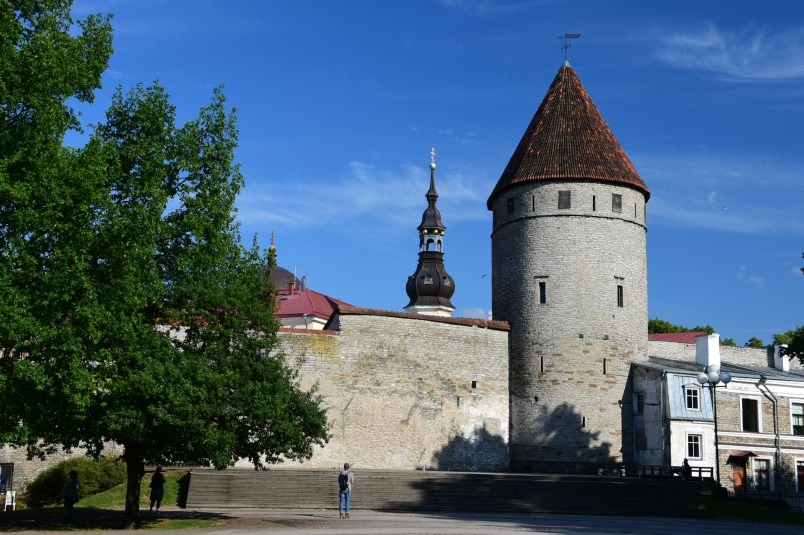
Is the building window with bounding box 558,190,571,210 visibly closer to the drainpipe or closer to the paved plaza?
the drainpipe

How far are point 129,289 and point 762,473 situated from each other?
26.7m

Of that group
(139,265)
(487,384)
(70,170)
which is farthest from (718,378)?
(70,170)

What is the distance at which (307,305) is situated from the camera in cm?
5197

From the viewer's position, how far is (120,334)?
18281mm

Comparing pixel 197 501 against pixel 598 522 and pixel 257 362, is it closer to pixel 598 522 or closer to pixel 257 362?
pixel 257 362

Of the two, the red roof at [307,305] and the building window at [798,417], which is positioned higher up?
the red roof at [307,305]

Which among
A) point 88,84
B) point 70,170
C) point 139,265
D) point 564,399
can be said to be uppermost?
point 88,84

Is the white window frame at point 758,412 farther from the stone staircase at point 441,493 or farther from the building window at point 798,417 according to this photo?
the stone staircase at point 441,493

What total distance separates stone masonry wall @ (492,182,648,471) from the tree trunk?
1814 cm

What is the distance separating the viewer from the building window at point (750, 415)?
34.8m

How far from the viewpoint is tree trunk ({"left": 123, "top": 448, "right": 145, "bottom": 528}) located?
1980 centimetres

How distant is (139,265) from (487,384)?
1932 centimetres

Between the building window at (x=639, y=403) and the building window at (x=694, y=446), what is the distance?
2066mm

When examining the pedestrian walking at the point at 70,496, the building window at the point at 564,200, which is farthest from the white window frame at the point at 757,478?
the pedestrian walking at the point at 70,496
